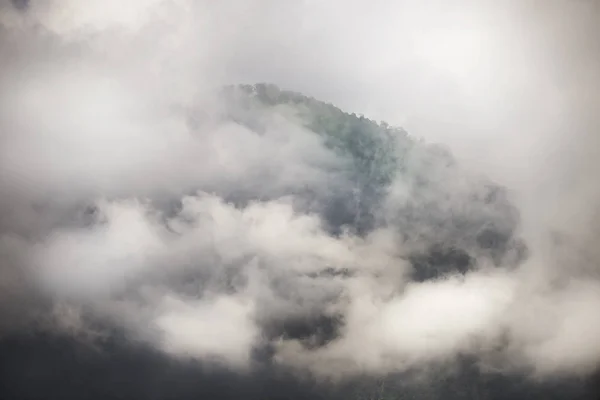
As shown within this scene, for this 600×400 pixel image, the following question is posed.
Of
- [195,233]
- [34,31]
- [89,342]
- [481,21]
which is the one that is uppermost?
[481,21]

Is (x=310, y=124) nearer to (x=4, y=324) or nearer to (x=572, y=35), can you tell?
(x=572, y=35)

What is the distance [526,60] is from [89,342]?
→ 9.63ft

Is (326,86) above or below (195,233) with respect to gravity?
above

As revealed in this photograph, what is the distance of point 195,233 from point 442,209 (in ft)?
4.66

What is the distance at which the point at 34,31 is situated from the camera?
3398 millimetres

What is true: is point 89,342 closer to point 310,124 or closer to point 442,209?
point 310,124

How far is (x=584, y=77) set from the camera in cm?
351

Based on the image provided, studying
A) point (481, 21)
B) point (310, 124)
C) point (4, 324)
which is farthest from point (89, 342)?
point (481, 21)

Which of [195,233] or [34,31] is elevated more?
[34,31]

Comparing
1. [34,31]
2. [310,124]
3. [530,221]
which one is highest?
[34,31]

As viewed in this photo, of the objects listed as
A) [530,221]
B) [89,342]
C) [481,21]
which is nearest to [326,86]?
[481,21]

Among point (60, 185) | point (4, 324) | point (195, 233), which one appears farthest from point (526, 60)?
point (4, 324)

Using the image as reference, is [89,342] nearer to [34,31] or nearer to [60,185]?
[60,185]

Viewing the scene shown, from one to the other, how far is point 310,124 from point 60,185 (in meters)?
1.45
